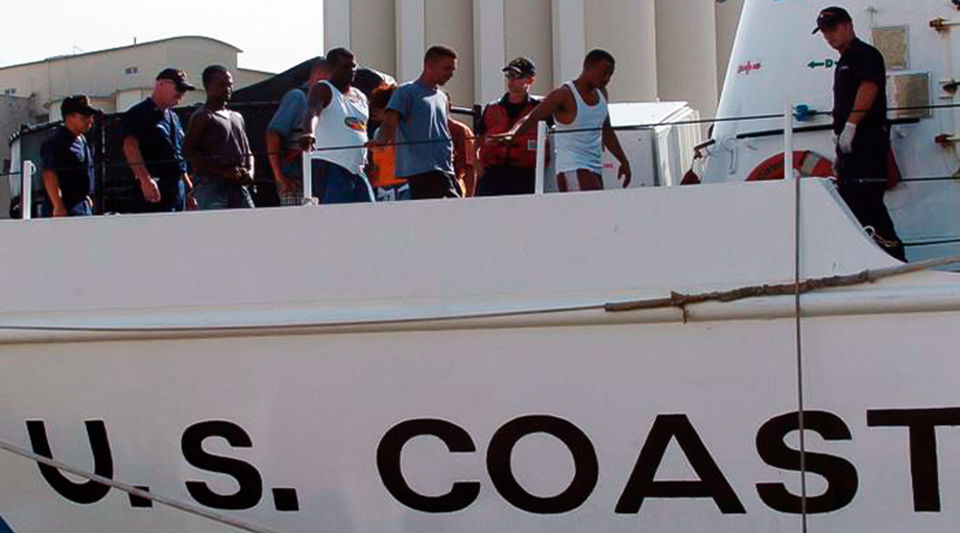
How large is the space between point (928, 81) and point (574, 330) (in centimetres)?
202

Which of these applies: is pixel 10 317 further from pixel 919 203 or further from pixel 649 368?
pixel 919 203

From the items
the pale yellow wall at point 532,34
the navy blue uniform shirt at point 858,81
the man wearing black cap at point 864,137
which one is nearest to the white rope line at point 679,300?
the man wearing black cap at point 864,137

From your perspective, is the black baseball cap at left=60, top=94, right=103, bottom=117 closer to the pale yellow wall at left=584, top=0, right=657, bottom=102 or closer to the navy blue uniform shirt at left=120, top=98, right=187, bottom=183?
the navy blue uniform shirt at left=120, top=98, right=187, bottom=183

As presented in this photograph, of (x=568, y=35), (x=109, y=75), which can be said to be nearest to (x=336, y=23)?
(x=568, y=35)

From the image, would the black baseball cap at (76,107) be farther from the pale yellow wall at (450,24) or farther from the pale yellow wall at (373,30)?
the pale yellow wall at (373,30)

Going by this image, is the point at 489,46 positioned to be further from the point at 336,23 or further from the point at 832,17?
the point at 832,17

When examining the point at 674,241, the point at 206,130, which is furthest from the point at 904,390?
the point at 206,130

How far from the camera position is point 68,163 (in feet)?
19.0

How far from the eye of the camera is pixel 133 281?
4.97 meters

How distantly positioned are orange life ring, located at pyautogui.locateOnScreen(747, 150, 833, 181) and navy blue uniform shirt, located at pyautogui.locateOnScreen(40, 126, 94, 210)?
2811mm

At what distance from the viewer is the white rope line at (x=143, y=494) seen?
182 inches

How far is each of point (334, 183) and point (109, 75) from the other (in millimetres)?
9512

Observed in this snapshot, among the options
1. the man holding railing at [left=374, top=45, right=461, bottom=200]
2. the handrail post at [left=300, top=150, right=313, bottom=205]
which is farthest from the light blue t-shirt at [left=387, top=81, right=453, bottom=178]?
the handrail post at [left=300, top=150, right=313, bottom=205]

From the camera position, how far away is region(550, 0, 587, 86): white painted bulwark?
17.7 m
